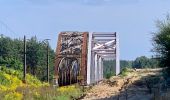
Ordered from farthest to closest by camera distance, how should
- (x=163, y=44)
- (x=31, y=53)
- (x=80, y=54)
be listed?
(x=31, y=53) < (x=80, y=54) < (x=163, y=44)

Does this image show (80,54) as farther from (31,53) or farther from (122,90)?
(31,53)

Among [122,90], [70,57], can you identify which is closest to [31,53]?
[70,57]

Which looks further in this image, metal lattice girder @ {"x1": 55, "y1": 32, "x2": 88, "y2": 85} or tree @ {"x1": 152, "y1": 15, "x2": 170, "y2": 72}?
metal lattice girder @ {"x1": 55, "y1": 32, "x2": 88, "y2": 85}

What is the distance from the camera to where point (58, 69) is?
62469 millimetres

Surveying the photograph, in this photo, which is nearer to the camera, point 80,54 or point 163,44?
point 163,44

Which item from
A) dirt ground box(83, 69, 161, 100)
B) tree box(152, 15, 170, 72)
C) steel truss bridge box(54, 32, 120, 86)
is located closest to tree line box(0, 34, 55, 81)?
steel truss bridge box(54, 32, 120, 86)

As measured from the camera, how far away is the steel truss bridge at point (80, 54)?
61438mm

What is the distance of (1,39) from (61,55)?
3895cm

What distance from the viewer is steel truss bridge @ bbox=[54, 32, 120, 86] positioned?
6144 centimetres

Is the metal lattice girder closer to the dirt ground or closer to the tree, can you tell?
the dirt ground

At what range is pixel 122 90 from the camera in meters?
32.7

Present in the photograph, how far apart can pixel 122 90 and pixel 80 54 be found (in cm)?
3132

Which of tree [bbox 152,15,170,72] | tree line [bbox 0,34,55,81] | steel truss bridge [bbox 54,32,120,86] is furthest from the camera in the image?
tree line [bbox 0,34,55,81]

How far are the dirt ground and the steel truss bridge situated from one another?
17.0 metres
